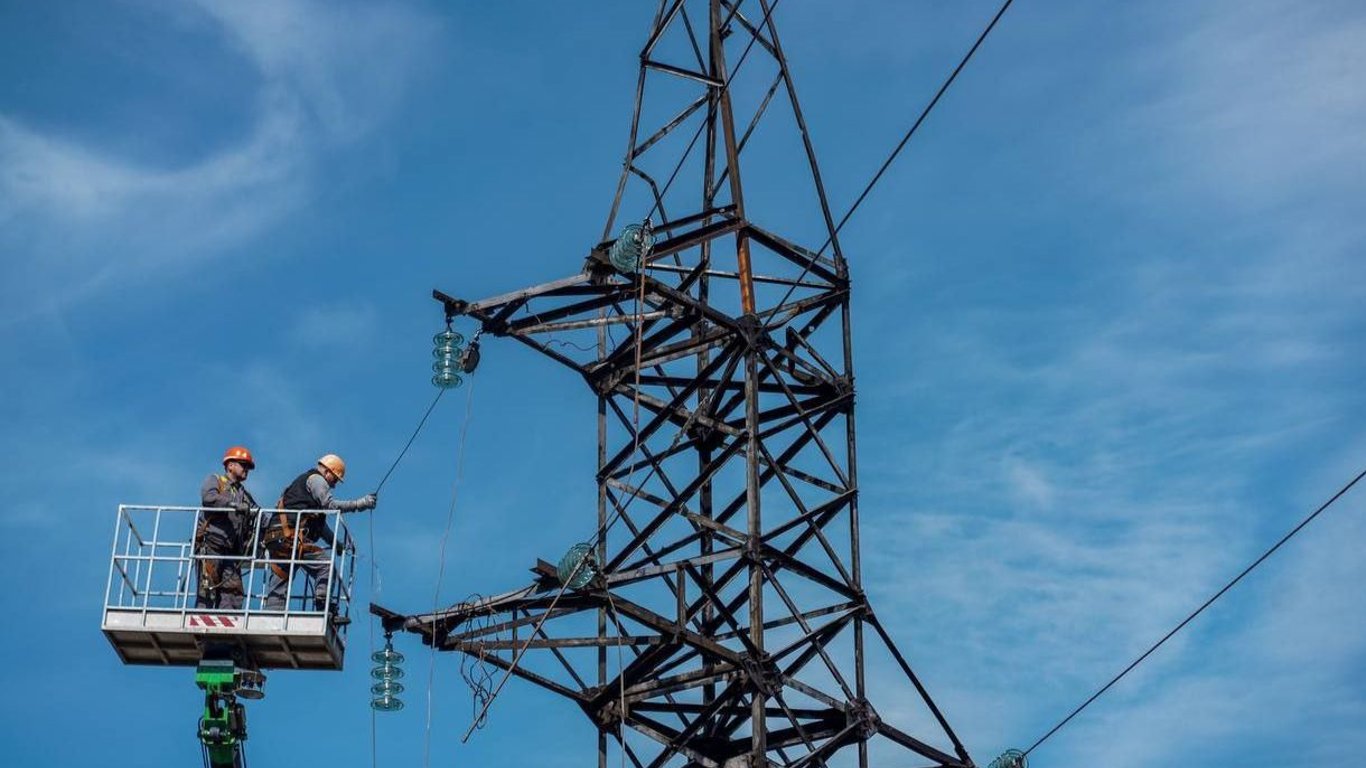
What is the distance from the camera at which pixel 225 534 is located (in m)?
33.2

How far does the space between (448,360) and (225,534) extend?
16.1ft

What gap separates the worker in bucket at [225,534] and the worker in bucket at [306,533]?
1.26 ft

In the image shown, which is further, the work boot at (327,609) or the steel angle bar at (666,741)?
the steel angle bar at (666,741)

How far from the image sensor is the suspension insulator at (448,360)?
36.4m

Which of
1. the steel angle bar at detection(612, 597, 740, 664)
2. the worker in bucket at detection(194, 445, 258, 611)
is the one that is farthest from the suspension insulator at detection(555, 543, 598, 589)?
the worker in bucket at detection(194, 445, 258, 611)

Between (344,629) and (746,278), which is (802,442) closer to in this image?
(746,278)

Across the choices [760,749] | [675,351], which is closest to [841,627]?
[760,749]

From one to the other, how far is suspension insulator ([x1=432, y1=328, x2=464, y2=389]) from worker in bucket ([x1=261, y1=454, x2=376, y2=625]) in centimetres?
272

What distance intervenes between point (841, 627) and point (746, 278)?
218 inches

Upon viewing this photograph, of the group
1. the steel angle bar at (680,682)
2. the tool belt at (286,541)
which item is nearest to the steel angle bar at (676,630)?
the steel angle bar at (680,682)

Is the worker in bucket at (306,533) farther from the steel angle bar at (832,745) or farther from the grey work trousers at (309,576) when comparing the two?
the steel angle bar at (832,745)

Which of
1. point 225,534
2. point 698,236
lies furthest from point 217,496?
point 698,236

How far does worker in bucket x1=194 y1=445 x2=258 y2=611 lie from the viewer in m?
32.9

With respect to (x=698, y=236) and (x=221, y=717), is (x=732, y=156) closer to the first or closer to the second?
(x=698, y=236)
